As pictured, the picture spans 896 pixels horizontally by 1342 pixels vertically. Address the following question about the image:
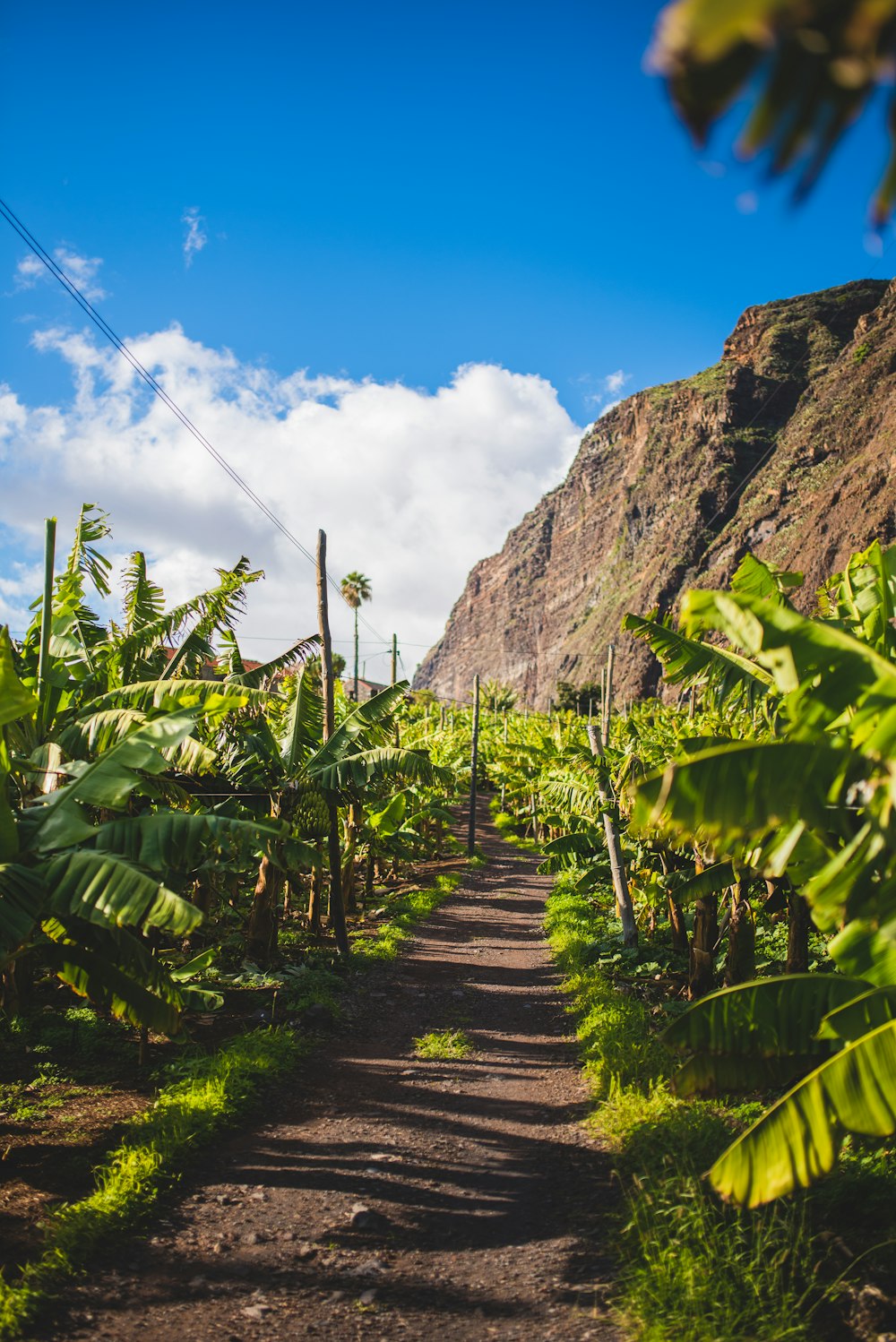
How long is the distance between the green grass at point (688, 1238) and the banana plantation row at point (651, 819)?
608mm

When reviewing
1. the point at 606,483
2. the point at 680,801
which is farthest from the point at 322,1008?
the point at 606,483

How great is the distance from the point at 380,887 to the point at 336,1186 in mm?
14927

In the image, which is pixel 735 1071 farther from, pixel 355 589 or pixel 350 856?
pixel 355 589

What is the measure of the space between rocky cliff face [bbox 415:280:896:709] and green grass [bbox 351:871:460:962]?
23133mm

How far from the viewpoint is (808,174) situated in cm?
126

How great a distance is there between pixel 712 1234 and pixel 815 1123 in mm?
1124

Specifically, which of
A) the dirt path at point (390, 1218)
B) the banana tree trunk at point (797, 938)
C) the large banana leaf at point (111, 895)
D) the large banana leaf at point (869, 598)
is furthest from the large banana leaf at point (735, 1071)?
the large banana leaf at point (111, 895)

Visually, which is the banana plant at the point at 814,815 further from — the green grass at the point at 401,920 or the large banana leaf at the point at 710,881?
the green grass at the point at 401,920

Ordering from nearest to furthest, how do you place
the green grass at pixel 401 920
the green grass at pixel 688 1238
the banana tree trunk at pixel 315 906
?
1. the green grass at pixel 688 1238
2. the green grass at pixel 401 920
3. the banana tree trunk at pixel 315 906

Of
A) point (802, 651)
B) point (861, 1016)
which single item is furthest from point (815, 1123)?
point (802, 651)

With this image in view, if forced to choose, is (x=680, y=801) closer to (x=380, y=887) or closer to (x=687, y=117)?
(x=687, y=117)

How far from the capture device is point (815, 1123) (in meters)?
3.68

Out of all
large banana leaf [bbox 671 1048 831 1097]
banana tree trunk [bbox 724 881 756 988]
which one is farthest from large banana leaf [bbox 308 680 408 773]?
large banana leaf [bbox 671 1048 831 1097]

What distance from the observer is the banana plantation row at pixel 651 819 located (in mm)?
3689
